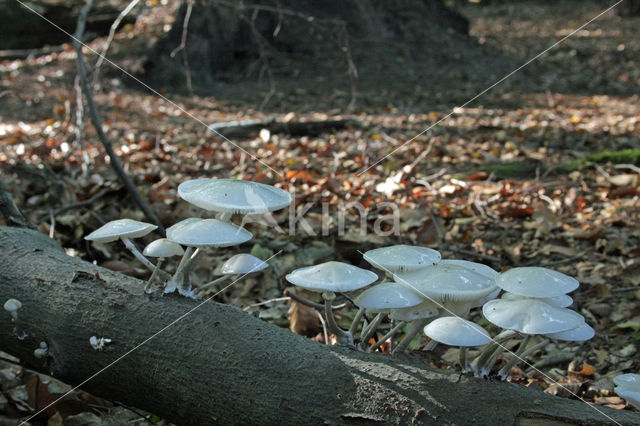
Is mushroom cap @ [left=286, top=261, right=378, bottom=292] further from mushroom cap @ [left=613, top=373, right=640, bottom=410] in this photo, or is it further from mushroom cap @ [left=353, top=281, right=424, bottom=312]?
mushroom cap @ [left=613, top=373, right=640, bottom=410]

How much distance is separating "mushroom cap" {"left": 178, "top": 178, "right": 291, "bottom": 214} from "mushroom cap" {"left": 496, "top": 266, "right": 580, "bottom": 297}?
0.70m

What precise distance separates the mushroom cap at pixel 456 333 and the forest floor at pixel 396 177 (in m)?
0.51

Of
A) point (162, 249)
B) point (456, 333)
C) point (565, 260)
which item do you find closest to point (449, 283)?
point (456, 333)

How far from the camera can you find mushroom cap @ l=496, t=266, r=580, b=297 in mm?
1497

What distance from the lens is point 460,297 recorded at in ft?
5.15

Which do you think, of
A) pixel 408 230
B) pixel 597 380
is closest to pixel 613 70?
pixel 408 230

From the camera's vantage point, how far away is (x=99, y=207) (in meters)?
3.64

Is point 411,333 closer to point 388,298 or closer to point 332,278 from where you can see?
point 388,298

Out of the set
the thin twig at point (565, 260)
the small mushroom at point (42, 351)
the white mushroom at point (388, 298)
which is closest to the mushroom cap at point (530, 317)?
the white mushroom at point (388, 298)

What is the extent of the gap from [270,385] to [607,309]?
6.32ft

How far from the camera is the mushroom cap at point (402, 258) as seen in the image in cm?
164

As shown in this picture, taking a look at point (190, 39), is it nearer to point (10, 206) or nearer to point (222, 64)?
point (222, 64)

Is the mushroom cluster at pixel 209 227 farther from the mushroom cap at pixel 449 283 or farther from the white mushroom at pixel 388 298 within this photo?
the mushroom cap at pixel 449 283

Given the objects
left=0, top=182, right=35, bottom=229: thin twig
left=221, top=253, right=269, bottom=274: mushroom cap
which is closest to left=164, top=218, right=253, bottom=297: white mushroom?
left=221, top=253, right=269, bottom=274: mushroom cap
